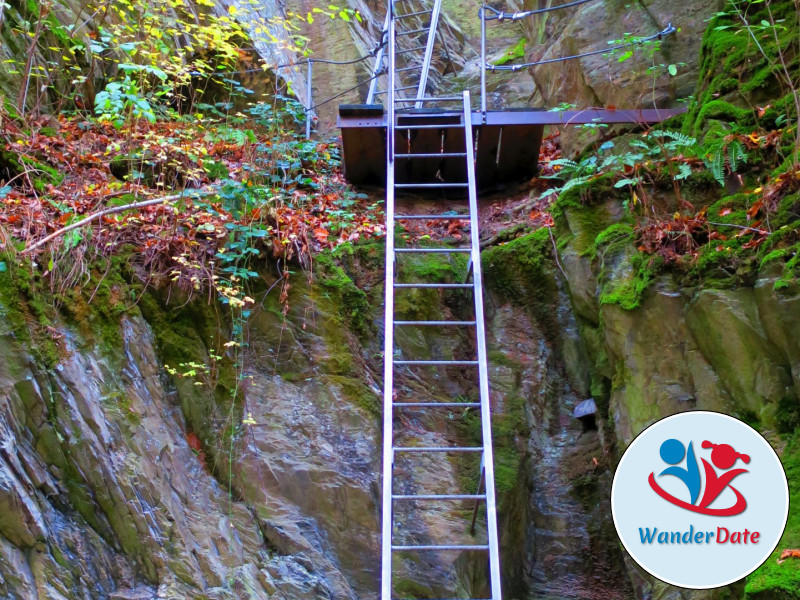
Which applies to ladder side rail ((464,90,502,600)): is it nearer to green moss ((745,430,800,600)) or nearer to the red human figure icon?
the red human figure icon

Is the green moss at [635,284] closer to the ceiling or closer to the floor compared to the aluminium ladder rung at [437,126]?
closer to the floor

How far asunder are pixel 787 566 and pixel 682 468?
63 centimetres

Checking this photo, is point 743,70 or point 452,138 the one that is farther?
point 452,138

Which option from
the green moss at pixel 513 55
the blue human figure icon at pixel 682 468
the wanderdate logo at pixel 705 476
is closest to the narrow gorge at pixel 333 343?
the wanderdate logo at pixel 705 476

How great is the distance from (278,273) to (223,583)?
2.31 meters

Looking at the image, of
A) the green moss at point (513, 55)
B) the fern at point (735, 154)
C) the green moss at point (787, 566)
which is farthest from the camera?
the green moss at point (513, 55)

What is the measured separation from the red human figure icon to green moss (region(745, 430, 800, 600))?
0.23 m

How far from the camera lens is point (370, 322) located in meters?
5.74

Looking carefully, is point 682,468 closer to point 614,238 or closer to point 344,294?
point 614,238

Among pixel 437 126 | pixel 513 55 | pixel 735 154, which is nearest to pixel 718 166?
pixel 735 154

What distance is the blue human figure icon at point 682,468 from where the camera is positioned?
12.0 ft

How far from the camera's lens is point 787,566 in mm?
3287

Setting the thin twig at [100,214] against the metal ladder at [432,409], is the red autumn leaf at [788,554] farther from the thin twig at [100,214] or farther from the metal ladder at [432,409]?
the thin twig at [100,214]

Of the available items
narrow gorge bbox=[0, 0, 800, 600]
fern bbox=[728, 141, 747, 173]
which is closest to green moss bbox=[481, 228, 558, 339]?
narrow gorge bbox=[0, 0, 800, 600]
